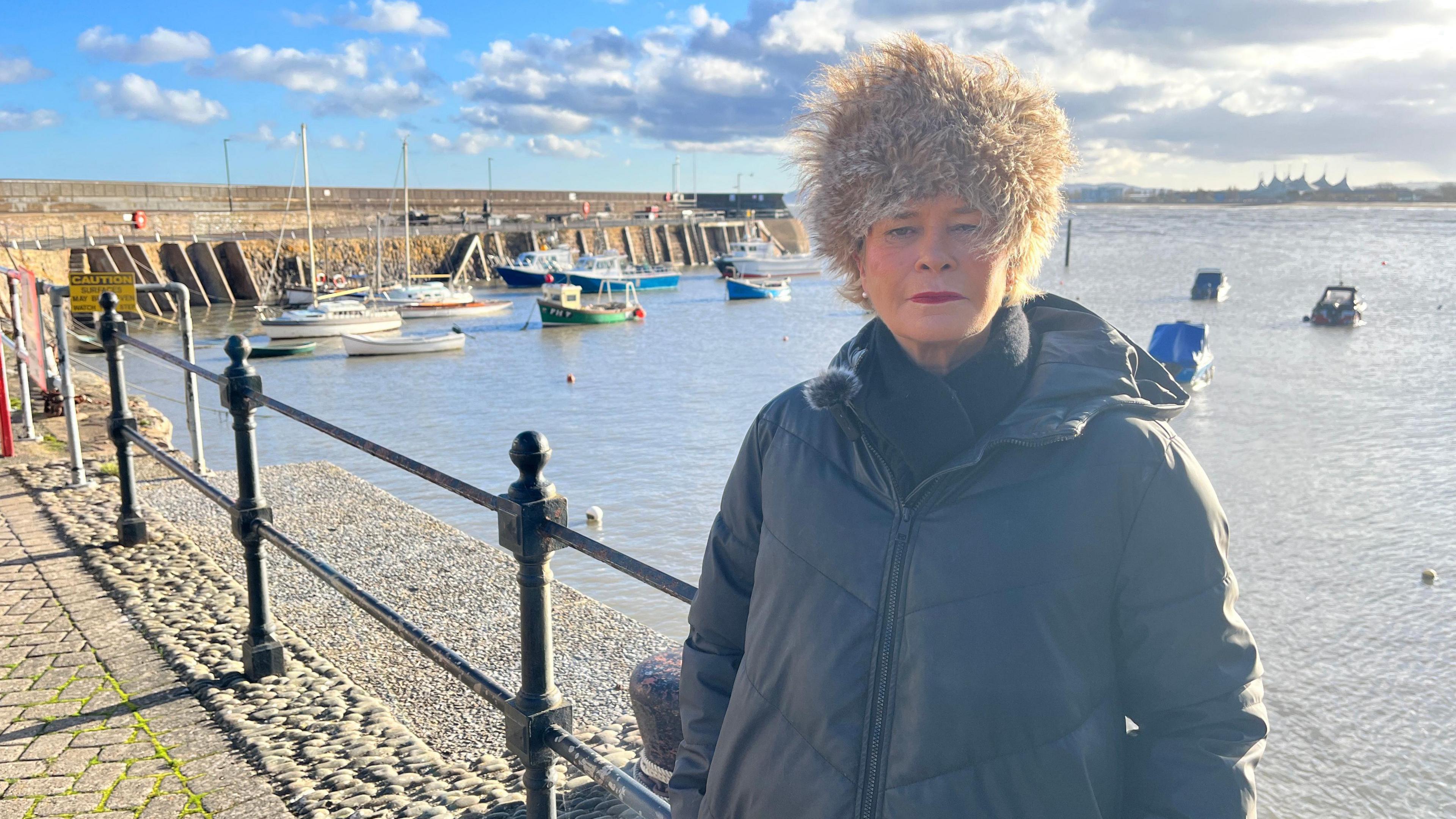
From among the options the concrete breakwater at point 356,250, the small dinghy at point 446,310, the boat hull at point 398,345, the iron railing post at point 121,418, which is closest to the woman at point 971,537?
the iron railing post at point 121,418

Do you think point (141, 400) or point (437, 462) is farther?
point (437, 462)

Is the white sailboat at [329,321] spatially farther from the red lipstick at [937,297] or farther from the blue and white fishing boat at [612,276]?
the red lipstick at [937,297]

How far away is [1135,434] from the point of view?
53.2 inches

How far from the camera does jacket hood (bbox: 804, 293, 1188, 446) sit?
53.9 inches

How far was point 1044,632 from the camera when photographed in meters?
1.34

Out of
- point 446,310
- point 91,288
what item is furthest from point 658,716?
point 446,310

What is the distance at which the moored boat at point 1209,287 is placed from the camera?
5016cm

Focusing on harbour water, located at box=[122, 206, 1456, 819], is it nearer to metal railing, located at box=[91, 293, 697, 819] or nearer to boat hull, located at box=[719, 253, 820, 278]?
metal railing, located at box=[91, 293, 697, 819]

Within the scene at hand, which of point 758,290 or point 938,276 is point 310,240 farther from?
point 938,276

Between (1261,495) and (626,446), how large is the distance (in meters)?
9.92

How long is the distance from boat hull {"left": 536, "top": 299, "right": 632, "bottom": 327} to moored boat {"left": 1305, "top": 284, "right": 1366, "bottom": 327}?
26.4m

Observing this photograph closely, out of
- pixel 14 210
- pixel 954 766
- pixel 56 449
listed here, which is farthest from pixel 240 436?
pixel 14 210

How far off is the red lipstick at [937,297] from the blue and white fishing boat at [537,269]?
53533 millimetres

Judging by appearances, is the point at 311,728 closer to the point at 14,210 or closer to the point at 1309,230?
the point at 14,210
